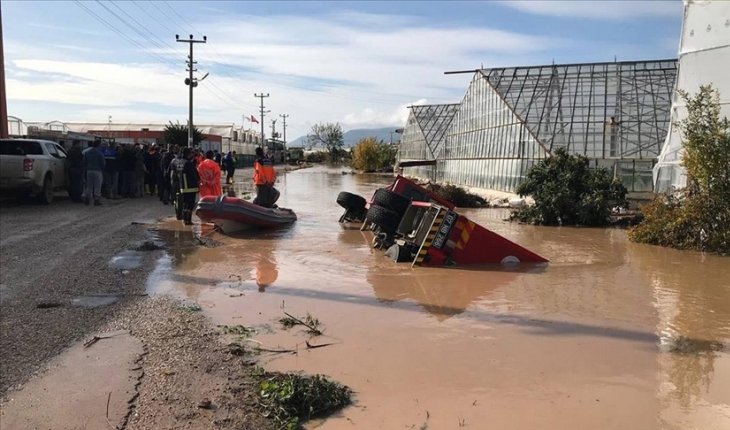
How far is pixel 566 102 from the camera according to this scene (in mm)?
24812

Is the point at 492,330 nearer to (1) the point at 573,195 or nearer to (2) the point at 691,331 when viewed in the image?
(2) the point at 691,331

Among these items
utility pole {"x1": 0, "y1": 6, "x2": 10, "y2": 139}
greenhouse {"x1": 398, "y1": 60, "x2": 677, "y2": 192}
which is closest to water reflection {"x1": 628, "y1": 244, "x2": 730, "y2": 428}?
greenhouse {"x1": 398, "y1": 60, "x2": 677, "y2": 192}

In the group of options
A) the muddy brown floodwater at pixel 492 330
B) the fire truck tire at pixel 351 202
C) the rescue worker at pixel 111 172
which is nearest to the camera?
the muddy brown floodwater at pixel 492 330

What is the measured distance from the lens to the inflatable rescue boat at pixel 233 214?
12820 millimetres

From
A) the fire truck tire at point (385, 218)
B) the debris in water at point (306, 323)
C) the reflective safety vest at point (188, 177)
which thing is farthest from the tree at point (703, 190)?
the reflective safety vest at point (188, 177)

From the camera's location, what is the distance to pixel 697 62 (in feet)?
56.3

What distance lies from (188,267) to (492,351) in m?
5.54

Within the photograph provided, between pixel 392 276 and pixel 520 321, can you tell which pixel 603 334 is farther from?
pixel 392 276

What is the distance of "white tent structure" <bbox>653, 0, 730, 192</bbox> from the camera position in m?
16.3

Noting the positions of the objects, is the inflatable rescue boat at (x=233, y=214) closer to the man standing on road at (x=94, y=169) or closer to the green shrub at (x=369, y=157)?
the man standing on road at (x=94, y=169)

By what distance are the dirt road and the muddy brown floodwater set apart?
72 centimetres

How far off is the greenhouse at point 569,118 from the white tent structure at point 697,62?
319 centimetres

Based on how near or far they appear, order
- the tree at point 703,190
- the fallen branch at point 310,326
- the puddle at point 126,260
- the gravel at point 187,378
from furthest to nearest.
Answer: the tree at point 703,190 < the puddle at point 126,260 < the fallen branch at point 310,326 < the gravel at point 187,378

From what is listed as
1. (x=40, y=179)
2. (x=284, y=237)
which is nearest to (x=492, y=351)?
(x=284, y=237)
